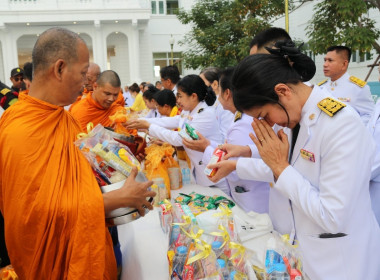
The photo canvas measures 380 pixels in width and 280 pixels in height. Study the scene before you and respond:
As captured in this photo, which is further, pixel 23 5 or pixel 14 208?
pixel 23 5

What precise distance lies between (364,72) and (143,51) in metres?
14.7

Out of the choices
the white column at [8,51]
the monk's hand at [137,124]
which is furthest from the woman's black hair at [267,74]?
the white column at [8,51]

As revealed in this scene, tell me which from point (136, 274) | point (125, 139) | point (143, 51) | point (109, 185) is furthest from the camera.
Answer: point (143, 51)

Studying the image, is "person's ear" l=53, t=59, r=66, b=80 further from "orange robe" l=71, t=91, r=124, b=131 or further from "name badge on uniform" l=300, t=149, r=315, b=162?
"orange robe" l=71, t=91, r=124, b=131

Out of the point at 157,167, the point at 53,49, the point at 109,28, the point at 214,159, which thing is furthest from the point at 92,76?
the point at 109,28

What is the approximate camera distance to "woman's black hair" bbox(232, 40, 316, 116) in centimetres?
136

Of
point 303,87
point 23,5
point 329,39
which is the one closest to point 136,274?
point 303,87

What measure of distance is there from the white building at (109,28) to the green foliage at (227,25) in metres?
9.80

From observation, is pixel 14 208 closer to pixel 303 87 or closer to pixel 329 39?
pixel 303 87

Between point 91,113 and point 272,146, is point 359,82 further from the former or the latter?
point 272,146

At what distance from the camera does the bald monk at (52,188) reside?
1.47 metres

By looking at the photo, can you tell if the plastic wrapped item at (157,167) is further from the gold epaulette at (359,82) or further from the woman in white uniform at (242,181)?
the gold epaulette at (359,82)

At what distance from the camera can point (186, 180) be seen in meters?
2.97

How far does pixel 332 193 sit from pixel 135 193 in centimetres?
83
